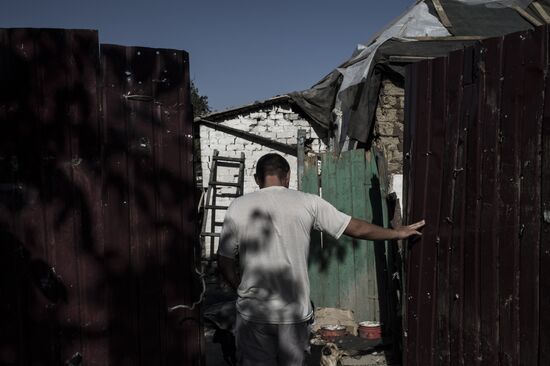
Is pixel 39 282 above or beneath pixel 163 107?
beneath

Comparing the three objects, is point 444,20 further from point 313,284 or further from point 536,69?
point 536,69

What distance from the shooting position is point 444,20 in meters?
9.23

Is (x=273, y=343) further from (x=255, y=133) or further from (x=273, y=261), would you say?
(x=255, y=133)

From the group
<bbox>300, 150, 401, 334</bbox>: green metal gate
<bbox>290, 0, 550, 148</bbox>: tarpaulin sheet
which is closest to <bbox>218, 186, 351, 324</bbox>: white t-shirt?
<bbox>300, 150, 401, 334</bbox>: green metal gate

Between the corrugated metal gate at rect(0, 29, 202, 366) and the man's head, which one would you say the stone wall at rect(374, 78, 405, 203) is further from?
the corrugated metal gate at rect(0, 29, 202, 366)

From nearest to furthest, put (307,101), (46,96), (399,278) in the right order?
1. (46,96)
2. (399,278)
3. (307,101)

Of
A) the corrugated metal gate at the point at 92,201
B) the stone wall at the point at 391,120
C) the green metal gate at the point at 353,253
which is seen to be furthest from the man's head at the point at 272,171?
the stone wall at the point at 391,120

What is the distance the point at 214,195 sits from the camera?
11.7m

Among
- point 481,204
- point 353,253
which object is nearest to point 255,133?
point 353,253

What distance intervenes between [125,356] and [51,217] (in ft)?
3.13

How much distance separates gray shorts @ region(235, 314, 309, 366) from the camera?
3217 millimetres

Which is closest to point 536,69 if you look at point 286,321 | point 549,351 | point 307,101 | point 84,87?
point 549,351

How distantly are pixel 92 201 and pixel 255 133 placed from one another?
374 inches

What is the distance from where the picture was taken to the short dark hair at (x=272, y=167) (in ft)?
10.9
